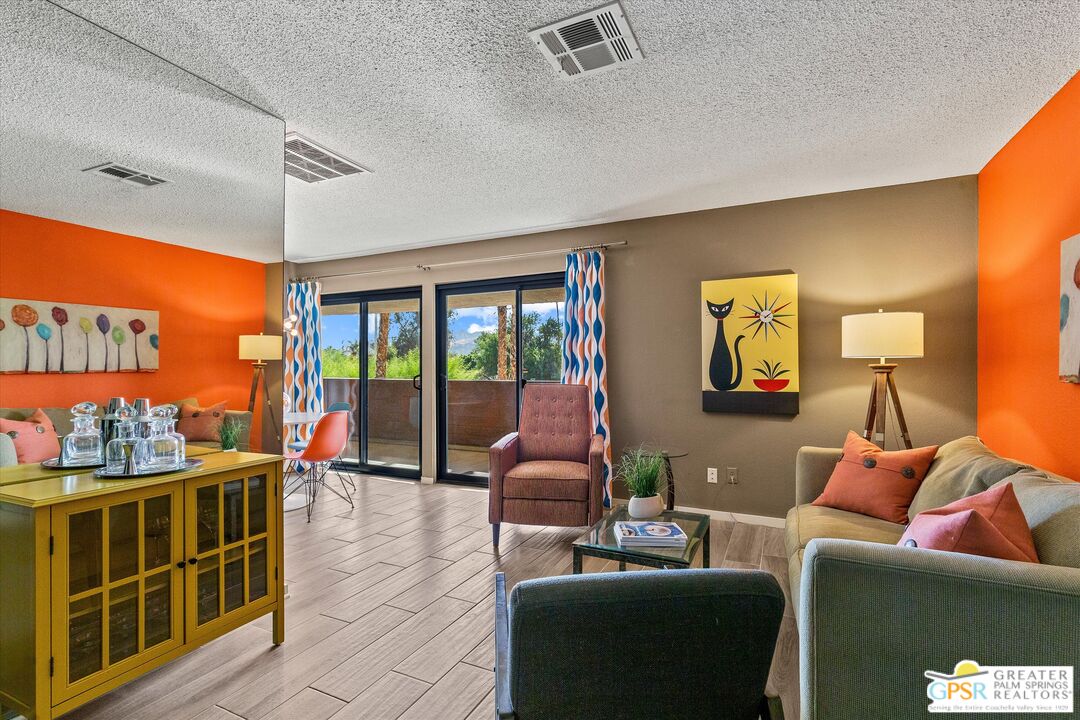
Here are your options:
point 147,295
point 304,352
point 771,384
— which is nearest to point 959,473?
point 771,384

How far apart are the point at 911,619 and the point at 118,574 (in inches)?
93.4

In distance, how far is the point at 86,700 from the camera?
1.67 meters

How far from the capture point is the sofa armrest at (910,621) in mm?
1136

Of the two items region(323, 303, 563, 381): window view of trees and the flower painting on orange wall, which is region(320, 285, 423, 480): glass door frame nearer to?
region(323, 303, 563, 381): window view of trees

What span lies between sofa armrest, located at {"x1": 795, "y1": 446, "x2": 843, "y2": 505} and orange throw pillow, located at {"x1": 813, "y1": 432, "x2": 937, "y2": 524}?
18 cm

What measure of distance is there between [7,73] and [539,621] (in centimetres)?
246

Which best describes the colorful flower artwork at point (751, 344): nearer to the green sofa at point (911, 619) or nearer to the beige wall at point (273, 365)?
the green sofa at point (911, 619)

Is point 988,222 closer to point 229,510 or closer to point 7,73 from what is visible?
point 229,510

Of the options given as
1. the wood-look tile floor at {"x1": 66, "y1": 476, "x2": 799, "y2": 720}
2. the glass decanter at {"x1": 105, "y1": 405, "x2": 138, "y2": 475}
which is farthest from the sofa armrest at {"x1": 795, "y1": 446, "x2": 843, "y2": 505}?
the glass decanter at {"x1": 105, "y1": 405, "x2": 138, "y2": 475}

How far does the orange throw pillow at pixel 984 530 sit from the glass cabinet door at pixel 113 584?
252 cm

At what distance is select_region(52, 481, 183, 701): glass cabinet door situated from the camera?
63.6 inches

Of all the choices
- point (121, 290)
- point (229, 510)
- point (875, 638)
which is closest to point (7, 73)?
point (121, 290)

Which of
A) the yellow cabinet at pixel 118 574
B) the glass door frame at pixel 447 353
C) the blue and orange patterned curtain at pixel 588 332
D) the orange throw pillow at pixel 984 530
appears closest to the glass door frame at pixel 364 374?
the glass door frame at pixel 447 353

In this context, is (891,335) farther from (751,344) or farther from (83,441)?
(83,441)
